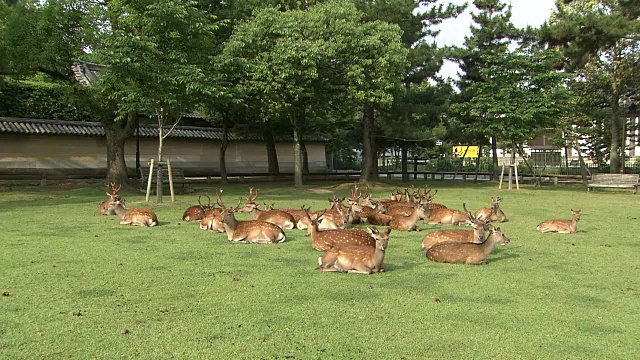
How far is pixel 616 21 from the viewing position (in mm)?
20562

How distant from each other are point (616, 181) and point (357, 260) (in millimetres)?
17352

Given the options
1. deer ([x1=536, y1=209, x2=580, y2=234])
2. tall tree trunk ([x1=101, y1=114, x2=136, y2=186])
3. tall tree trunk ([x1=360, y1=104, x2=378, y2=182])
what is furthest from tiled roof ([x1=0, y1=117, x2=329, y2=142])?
deer ([x1=536, y1=209, x2=580, y2=234])

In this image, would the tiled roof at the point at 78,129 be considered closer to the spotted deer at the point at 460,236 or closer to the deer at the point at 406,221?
the deer at the point at 406,221

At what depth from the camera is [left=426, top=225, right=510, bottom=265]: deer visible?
22.5 feet

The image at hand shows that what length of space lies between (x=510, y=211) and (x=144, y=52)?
9.30 m

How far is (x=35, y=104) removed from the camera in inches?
939

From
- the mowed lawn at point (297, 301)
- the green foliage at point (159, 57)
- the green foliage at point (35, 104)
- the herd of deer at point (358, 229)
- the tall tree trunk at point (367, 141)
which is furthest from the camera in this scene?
the tall tree trunk at point (367, 141)

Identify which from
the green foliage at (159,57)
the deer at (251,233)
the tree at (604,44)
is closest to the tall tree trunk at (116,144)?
the green foliage at (159,57)

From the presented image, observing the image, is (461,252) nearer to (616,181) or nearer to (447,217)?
(447,217)

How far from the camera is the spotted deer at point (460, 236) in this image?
25.3 ft

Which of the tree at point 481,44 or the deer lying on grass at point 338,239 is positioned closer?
the deer lying on grass at point 338,239

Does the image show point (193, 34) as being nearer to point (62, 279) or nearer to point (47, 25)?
point (47, 25)

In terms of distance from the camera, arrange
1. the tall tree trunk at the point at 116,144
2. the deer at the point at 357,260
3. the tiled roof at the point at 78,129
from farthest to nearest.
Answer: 1. the tiled roof at the point at 78,129
2. the tall tree trunk at the point at 116,144
3. the deer at the point at 357,260

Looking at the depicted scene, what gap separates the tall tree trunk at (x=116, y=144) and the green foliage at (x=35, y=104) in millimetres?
5311
